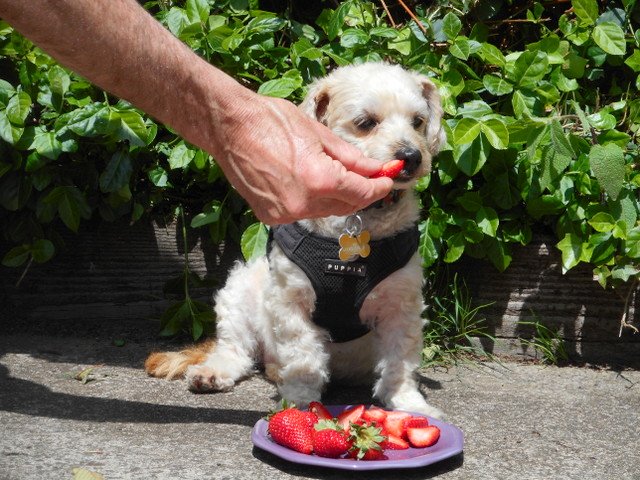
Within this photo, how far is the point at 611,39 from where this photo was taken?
3.89 m

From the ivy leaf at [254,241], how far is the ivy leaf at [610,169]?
4.92ft

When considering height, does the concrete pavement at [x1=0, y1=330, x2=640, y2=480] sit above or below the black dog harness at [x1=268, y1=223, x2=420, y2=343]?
below

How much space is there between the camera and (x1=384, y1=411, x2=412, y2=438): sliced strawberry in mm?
2854

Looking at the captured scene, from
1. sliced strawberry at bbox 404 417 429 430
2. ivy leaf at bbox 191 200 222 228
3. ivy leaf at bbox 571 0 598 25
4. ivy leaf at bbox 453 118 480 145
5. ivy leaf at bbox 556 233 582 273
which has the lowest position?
sliced strawberry at bbox 404 417 429 430

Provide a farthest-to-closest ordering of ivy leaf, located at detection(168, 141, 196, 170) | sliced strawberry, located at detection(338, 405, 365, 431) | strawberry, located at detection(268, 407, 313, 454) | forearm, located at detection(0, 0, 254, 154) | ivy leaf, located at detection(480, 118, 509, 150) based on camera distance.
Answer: ivy leaf, located at detection(168, 141, 196, 170) → ivy leaf, located at detection(480, 118, 509, 150) → sliced strawberry, located at detection(338, 405, 365, 431) → strawberry, located at detection(268, 407, 313, 454) → forearm, located at detection(0, 0, 254, 154)

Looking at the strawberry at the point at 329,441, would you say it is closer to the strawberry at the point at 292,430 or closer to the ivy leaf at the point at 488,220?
the strawberry at the point at 292,430

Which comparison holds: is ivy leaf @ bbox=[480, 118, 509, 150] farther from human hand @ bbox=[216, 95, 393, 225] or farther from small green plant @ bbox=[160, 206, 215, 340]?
small green plant @ bbox=[160, 206, 215, 340]

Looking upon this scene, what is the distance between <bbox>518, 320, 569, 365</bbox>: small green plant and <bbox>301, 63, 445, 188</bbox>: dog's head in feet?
3.51

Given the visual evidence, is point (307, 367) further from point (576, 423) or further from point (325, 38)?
point (325, 38)

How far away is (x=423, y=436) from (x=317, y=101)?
1561 millimetres

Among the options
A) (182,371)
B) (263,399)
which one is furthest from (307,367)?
(182,371)

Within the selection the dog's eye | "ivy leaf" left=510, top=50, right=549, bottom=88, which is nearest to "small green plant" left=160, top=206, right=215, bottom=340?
the dog's eye

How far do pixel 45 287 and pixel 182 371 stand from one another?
1.14 m

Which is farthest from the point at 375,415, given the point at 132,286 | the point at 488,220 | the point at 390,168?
the point at 132,286
